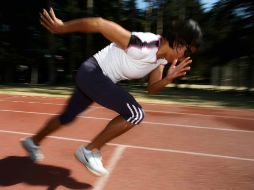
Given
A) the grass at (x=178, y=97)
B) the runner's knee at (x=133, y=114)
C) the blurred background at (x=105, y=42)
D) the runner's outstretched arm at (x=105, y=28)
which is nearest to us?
the runner's outstretched arm at (x=105, y=28)

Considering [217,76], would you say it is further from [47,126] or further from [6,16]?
[47,126]

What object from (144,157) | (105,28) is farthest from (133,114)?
(144,157)

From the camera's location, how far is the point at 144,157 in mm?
4863

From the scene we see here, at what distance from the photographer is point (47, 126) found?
3877 millimetres

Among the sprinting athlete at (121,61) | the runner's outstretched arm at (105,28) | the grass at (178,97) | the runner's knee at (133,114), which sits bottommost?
the grass at (178,97)

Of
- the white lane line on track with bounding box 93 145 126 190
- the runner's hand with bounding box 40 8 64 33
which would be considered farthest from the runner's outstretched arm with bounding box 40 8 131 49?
the white lane line on track with bounding box 93 145 126 190

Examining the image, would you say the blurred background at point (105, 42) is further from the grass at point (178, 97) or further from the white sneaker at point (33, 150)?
the white sneaker at point (33, 150)

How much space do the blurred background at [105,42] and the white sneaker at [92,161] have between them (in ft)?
57.1

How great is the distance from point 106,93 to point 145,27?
2509 cm

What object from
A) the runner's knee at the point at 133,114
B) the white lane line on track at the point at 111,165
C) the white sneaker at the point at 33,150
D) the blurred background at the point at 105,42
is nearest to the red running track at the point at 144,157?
the white lane line on track at the point at 111,165

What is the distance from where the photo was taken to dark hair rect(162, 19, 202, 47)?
10.3 ft

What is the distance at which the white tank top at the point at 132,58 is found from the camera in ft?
10.3

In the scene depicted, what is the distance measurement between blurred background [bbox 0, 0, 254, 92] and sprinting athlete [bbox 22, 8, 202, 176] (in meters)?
17.2

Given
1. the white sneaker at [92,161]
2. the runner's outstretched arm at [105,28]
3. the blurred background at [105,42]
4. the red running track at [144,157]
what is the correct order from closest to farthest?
the runner's outstretched arm at [105,28] → the white sneaker at [92,161] → the red running track at [144,157] → the blurred background at [105,42]
